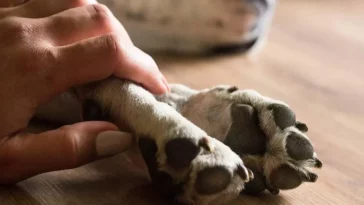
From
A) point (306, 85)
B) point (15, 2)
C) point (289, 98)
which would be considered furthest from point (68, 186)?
point (306, 85)

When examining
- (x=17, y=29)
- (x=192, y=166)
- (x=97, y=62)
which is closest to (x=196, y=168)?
(x=192, y=166)

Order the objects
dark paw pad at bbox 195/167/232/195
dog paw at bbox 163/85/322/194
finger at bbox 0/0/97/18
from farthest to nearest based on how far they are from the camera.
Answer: finger at bbox 0/0/97/18
dog paw at bbox 163/85/322/194
dark paw pad at bbox 195/167/232/195

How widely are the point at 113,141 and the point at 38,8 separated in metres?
0.28

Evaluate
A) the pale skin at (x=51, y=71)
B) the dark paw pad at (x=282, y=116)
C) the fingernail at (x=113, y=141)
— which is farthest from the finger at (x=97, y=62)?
the dark paw pad at (x=282, y=116)

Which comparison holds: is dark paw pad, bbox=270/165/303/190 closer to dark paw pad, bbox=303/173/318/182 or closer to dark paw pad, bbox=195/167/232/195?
dark paw pad, bbox=303/173/318/182

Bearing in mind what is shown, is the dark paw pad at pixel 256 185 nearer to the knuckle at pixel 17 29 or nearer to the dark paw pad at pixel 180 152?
the dark paw pad at pixel 180 152

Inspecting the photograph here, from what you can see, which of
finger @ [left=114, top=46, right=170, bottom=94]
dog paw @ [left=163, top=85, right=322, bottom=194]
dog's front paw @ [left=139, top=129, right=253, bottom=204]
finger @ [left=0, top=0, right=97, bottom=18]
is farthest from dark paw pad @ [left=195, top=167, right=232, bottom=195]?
finger @ [left=0, top=0, right=97, bottom=18]

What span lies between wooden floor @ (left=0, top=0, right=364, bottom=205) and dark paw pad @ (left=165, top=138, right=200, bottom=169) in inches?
5.1

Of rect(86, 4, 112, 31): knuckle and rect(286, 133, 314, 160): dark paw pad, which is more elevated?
rect(86, 4, 112, 31): knuckle

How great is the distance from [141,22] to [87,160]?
2.59 feet

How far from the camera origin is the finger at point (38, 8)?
0.94 m

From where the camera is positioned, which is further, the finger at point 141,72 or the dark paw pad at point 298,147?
the finger at point 141,72

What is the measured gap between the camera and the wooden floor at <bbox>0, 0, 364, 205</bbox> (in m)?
0.88

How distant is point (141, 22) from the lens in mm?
1573
